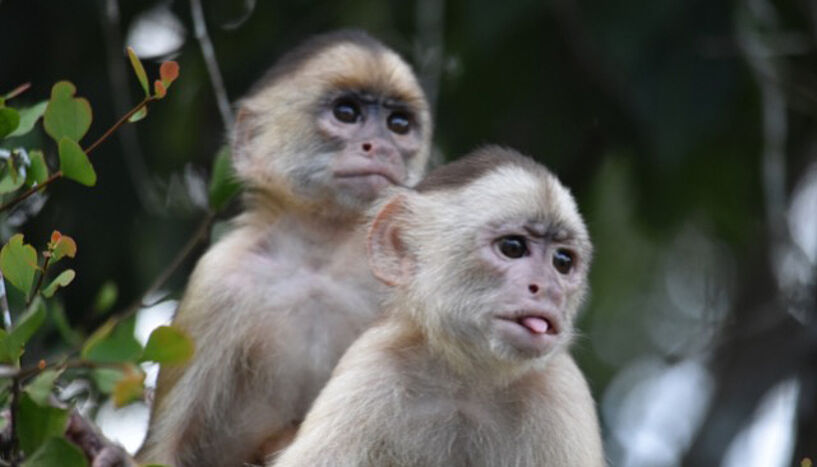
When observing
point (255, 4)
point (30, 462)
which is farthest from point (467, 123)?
point (30, 462)

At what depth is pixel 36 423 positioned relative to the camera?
11.2ft

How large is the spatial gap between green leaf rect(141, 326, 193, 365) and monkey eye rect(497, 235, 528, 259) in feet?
6.54

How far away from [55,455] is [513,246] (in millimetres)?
2090

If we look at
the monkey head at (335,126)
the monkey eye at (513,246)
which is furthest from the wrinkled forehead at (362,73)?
the monkey eye at (513,246)

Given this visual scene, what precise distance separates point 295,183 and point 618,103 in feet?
11.5

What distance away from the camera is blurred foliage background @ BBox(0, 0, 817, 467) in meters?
8.24

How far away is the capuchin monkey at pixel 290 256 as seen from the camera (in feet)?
19.0

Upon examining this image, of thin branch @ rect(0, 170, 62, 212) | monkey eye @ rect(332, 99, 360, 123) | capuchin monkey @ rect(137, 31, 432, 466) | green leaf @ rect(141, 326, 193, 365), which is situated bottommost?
capuchin monkey @ rect(137, 31, 432, 466)

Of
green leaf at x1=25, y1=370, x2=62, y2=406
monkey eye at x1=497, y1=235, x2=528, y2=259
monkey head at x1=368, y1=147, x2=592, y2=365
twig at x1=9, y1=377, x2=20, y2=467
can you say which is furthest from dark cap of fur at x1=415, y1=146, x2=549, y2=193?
green leaf at x1=25, y1=370, x2=62, y2=406

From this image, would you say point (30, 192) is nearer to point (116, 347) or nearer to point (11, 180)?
point (11, 180)

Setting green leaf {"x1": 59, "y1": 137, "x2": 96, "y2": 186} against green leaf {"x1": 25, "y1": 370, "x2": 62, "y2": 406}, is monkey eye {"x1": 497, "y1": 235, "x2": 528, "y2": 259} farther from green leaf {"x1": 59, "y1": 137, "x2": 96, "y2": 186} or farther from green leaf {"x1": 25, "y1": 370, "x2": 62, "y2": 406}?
green leaf {"x1": 25, "y1": 370, "x2": 62, "y2": 406}

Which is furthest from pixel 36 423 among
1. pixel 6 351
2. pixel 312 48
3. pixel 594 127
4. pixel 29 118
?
pixel 594 127

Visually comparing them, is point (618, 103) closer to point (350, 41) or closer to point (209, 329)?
point (350, 41)

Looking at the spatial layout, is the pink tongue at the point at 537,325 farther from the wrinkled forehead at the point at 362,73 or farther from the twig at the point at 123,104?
the twig at the point at 123,104
